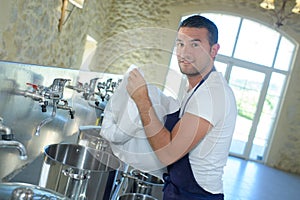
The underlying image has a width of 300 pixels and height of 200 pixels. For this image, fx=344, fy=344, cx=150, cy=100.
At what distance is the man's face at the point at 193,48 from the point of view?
1046mm

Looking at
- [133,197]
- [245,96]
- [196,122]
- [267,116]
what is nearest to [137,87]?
[196,122]

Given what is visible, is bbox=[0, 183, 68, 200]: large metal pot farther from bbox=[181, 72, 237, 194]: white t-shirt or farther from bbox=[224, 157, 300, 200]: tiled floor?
bbox=[224, 157, 300, 200]: tiled floor

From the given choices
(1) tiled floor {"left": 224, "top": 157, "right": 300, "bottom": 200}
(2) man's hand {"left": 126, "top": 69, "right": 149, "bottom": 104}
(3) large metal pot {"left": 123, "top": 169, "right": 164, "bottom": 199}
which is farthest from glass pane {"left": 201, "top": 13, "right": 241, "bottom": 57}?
(2) man's hand {"left": 126, "top": 69, "right": 149, "bottom": 104}

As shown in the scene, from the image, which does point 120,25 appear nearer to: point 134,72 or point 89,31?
point 89,31

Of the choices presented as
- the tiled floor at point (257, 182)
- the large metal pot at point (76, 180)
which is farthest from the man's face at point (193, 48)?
the tiled floor at point (257, 182)

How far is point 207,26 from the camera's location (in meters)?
1.08

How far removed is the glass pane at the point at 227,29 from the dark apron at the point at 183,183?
574 cm

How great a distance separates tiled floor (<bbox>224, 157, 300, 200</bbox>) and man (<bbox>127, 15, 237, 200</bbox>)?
3.10 m

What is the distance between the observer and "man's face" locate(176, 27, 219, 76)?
1046 mm

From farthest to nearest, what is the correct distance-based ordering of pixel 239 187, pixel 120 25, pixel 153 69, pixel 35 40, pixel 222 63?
pixel 222 63 → pixel 120 25 → pixel 239 187 → pixel 35 40 → pixel 153 69

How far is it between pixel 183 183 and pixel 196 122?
265mm

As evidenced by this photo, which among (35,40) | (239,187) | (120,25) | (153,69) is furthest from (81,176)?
(120,25)

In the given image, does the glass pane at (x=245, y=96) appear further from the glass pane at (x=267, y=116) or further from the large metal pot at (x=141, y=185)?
the large metal pot at (x=141, y=185)

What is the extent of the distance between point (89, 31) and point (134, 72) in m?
3.42
